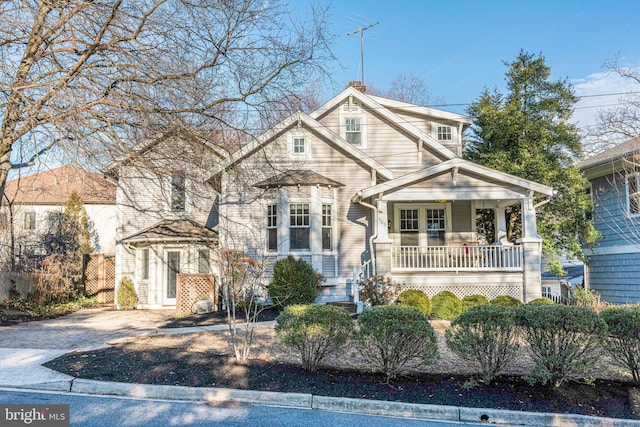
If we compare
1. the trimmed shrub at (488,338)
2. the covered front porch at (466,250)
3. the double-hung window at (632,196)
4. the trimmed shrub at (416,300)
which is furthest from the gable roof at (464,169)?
the trimmed shrub at (488,338)

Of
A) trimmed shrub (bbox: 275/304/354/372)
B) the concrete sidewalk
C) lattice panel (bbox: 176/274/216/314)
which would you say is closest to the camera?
the concrete sidewalk

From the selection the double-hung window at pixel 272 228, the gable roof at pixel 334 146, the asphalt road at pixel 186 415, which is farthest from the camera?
the double-hung window at pixel 272 228

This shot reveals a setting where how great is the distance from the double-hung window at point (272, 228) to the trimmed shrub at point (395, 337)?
29.5ft

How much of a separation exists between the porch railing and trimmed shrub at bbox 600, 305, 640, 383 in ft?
25.6

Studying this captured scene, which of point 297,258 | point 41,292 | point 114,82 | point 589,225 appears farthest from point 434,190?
point 41,292

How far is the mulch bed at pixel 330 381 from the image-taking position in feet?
18.4

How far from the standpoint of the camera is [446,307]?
12133 mm

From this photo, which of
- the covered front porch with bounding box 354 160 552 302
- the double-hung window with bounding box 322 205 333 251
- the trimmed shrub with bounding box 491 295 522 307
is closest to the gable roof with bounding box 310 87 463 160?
the covered front porch with bounding box 354 160 552 302

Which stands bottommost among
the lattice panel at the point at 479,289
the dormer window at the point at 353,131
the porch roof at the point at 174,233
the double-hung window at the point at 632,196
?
the lattice panel at the point at 479,289

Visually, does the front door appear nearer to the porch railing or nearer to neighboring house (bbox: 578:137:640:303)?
the porch railing

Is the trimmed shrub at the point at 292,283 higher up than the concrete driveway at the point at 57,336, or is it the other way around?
the trimmed shrub at the point at 292,283

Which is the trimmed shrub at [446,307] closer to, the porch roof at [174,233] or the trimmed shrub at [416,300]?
the trimmed shrub at [416,300]

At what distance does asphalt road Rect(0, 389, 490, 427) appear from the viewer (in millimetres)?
5117

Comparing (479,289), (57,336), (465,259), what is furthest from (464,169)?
(57,336)
